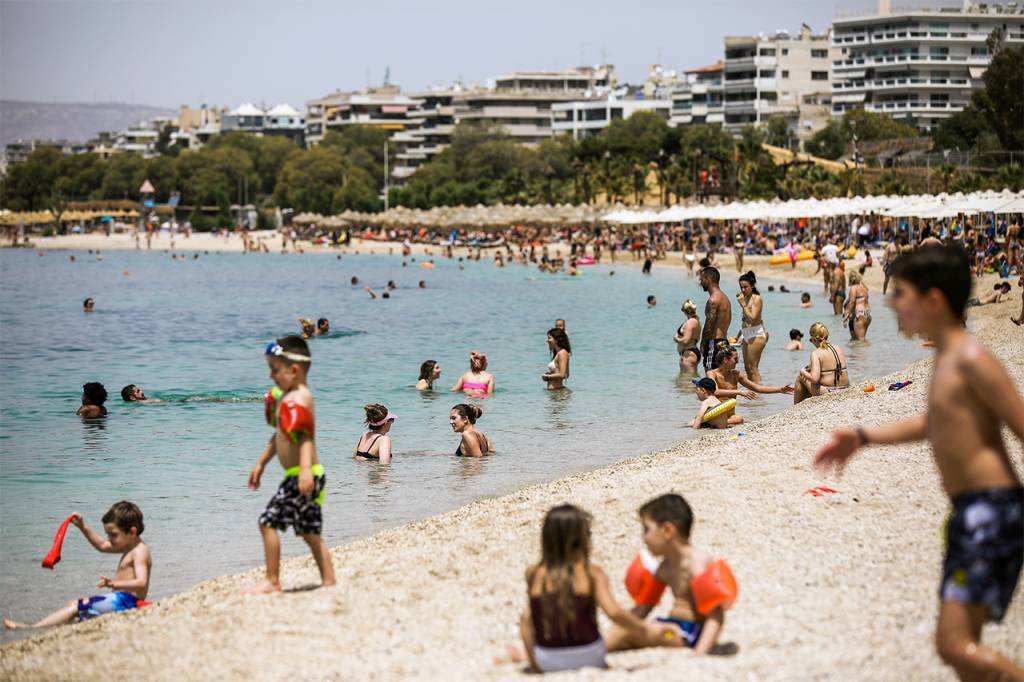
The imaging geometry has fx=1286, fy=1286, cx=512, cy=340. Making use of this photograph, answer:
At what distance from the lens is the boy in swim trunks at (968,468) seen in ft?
13.4

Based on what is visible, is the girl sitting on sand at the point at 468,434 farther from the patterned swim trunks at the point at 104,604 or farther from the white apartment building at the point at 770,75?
the white apartment building at the point at 770,75

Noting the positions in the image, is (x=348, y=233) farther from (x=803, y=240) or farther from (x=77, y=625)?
(x=77, y=625)

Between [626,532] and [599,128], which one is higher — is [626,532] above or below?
below

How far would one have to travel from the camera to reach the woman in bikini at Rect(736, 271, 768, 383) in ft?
49.5

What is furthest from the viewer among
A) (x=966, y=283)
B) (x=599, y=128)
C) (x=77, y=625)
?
(x=599, y=128)

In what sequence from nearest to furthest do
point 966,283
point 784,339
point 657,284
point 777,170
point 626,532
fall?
point 966,283 → point 626,532 → point 784,339 → point 657,284 → point 777,170

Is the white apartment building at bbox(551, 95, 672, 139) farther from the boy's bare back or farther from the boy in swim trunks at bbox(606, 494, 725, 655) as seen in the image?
the boy's bare back

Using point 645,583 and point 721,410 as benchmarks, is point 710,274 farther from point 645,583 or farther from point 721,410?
point 645,583

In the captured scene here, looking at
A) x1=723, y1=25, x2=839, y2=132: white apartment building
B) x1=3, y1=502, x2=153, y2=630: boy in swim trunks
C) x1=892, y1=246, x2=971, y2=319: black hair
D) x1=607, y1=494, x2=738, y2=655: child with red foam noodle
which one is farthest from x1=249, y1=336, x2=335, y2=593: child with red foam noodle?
x1=723, y1=25, x2=839, y2=132: white apartment building

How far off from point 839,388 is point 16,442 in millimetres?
9657

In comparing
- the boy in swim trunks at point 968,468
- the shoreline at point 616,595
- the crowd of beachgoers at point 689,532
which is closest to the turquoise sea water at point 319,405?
the shoreline at point 616,595

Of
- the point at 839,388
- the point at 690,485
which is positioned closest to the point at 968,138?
the point at 839,388

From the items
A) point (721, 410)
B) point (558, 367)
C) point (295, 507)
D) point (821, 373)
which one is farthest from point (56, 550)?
point (558, 367)

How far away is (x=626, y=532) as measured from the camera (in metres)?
7.50
